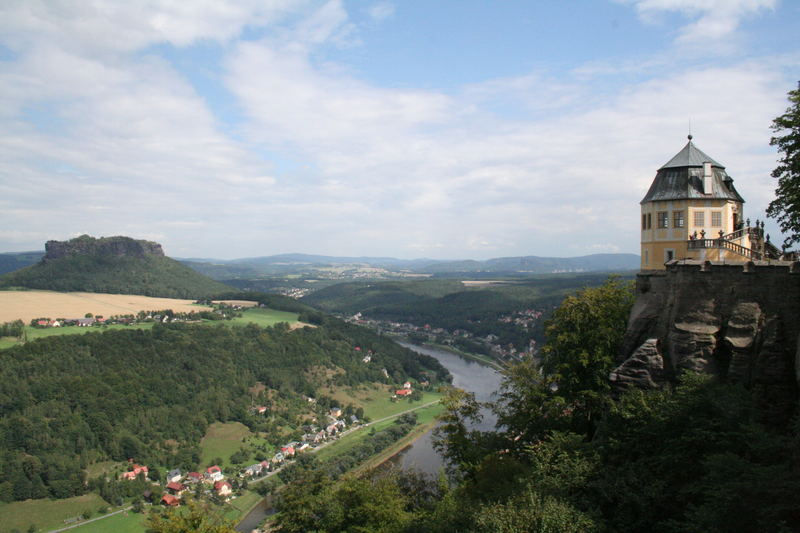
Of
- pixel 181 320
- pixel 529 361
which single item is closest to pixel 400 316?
pixel 181 320

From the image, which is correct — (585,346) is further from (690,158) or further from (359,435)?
(359,435)

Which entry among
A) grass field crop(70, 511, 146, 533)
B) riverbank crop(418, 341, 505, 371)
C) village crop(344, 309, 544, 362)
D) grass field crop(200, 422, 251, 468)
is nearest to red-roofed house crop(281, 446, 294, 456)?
grass field crop(200, 422, 251, 468)

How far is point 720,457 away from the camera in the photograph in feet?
37.4

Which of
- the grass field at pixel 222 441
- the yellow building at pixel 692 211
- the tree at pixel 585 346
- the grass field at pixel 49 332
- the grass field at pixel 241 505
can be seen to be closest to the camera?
the tree at pixel 585 346

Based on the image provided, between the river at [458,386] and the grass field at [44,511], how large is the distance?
30.2 meters

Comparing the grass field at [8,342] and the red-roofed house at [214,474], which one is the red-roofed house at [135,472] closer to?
Result: the red-roofed house at [214,474]

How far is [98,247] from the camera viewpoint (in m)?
157

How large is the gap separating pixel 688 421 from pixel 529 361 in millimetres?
9106

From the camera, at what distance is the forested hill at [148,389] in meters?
57.0

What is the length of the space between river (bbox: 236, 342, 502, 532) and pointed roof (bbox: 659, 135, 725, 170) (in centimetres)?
1308

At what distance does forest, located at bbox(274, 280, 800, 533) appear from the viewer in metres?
10.9

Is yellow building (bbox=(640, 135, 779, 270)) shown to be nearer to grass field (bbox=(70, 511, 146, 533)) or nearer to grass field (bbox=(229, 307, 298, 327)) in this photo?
grass field (bbox=(70, 511, 146, 533))

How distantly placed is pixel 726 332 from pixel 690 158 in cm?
812

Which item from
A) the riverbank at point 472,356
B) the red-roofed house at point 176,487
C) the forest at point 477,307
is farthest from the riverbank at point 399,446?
the forest at point 477,307
